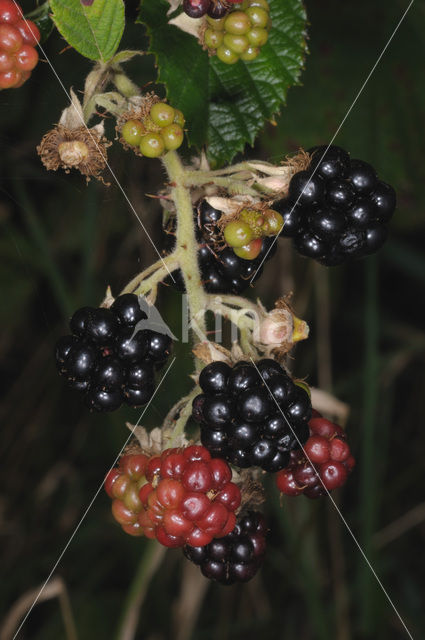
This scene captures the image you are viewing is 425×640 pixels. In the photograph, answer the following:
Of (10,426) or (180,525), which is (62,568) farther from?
(180,525)

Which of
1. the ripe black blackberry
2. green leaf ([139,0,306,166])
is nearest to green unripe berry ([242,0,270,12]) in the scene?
green leaf ([139,0,306,166])

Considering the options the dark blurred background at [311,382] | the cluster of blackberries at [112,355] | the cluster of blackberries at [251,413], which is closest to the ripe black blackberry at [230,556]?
the cluster of blackberries at [251,413]

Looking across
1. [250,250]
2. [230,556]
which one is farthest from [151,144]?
[230,556]

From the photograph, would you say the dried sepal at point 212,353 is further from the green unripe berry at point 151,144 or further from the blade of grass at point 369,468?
the blade of grass at point 369,468

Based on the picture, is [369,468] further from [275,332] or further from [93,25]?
[93,25]

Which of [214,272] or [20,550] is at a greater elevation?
[214,272]

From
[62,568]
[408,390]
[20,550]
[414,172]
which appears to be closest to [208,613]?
[62,568]
